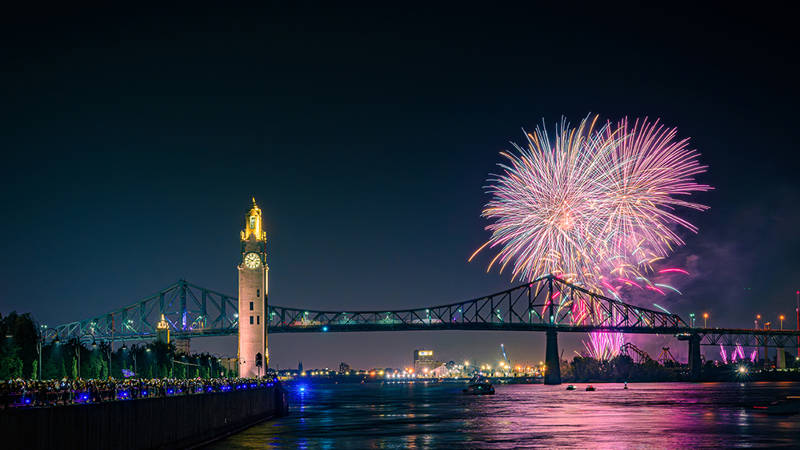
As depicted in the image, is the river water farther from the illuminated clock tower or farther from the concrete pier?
the illuminated clock tower

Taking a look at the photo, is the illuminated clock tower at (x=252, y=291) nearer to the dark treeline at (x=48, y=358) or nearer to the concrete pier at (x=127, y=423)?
the dark treeline at (x=48, y=358)

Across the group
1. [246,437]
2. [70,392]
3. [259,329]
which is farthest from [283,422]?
[259,329]

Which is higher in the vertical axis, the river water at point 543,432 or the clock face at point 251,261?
the clock face at point 251,261

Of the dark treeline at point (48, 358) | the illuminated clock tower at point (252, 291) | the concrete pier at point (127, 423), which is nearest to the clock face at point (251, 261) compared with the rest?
the illuminated clock tower at point (252, 291)

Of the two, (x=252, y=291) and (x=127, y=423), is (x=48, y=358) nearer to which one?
(x=252, y=291)

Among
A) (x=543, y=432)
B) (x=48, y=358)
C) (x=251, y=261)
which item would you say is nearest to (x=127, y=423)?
(x=543, y=432)

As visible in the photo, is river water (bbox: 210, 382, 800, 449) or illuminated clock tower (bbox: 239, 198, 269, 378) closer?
river water (bbox: 210, 382, 800, 449)

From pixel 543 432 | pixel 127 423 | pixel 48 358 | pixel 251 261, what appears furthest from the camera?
pixel 251 261

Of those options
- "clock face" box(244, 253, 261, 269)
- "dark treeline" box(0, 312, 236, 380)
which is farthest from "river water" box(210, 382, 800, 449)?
"clock face" box(244, 253, 261, 269)
